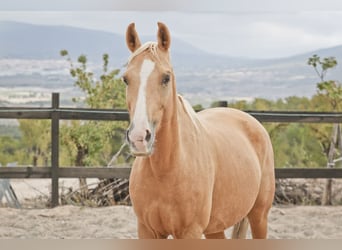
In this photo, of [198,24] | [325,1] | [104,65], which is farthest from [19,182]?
[325,1]

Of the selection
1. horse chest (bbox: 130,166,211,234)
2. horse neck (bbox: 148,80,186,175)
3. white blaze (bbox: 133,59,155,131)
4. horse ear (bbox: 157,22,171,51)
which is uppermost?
horse ear (bbox: 157,22,171,51)

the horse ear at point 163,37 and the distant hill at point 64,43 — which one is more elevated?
the distant hill at point 64,43

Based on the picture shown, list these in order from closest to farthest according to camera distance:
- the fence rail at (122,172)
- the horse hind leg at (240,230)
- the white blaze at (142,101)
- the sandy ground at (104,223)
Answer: the white blaze at (142,101), the horse hind leg at (240,230), the sandy ground at (104,223), the fence rail at (122,172)

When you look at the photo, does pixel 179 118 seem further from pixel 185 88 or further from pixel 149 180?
pixel 185 88

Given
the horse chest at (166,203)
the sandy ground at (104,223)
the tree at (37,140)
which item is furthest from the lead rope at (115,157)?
Answer: the horse chest at (166,203)

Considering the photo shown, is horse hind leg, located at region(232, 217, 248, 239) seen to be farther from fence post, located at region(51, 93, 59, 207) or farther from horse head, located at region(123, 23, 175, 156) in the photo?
fence post, located at region(51, 93, 59, 207)

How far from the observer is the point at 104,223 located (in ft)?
11.2

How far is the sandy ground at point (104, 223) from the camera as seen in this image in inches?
133

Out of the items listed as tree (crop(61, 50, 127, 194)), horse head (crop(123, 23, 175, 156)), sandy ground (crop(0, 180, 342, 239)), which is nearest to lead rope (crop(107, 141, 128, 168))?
tree (crop(61, 50, 127, 194))

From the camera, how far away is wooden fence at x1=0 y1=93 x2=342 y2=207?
348 centimetres

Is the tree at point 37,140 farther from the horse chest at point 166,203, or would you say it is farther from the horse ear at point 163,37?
the horse ear at point 163,37

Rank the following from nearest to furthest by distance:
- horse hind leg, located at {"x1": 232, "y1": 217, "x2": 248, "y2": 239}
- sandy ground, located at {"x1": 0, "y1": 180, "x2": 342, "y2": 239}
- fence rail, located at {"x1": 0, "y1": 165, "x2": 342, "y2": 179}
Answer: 1. horse hind leg, located at {"x1": 232, "y1": 217, "x2": 248, "y2": 239}
2. sandy ground, located at {"x1": 0, "y1": 180, "x2": 342, "y2": 239}
3. fence rail, located at {"x1": 0, "y1": 165, "x2": 342, "y2": 179}

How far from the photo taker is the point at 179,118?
87.6 inches

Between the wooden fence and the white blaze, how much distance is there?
1.40 m
